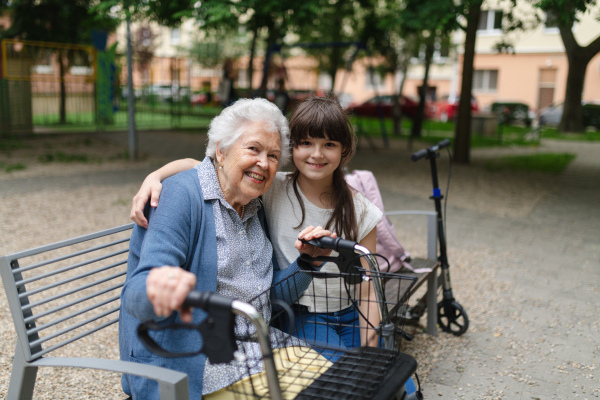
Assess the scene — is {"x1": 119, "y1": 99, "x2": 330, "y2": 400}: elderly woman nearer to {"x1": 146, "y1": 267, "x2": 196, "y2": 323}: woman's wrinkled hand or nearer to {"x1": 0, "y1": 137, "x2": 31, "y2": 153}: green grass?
{"x1": 146, "y1": 267, "x2": 196, "y2": 323}: woman's wrinkled hand

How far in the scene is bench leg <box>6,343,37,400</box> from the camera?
198cm

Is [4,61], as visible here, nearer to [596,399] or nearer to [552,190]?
[552,190]

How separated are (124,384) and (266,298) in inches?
24.8

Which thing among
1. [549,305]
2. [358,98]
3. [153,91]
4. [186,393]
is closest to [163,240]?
[186,393]

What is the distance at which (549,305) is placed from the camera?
14.9 ft

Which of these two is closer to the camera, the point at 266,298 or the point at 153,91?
the point at 266,298

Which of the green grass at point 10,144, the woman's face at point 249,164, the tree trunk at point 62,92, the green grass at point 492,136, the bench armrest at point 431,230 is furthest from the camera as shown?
the green grass at point 492,136

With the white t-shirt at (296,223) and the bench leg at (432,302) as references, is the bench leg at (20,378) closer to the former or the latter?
the white t-shirt at (296,223)

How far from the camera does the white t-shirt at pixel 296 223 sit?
7.95 ft

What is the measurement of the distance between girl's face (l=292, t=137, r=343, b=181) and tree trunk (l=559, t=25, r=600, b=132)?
7.91 meters

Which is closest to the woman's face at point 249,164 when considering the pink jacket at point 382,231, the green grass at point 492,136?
the pink jacket at point 382,231

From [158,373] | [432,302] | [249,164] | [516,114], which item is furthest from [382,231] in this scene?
[516,114]

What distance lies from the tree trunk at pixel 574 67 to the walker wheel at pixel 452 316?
665 centimetres

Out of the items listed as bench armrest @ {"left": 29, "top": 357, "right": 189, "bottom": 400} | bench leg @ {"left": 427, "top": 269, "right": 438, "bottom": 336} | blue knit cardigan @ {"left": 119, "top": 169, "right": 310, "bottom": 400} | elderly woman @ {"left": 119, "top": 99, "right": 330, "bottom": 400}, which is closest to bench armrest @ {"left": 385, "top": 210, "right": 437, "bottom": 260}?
bench leg @ {"left": 427, "top": 269, "right": 438, "bottom": 336}
